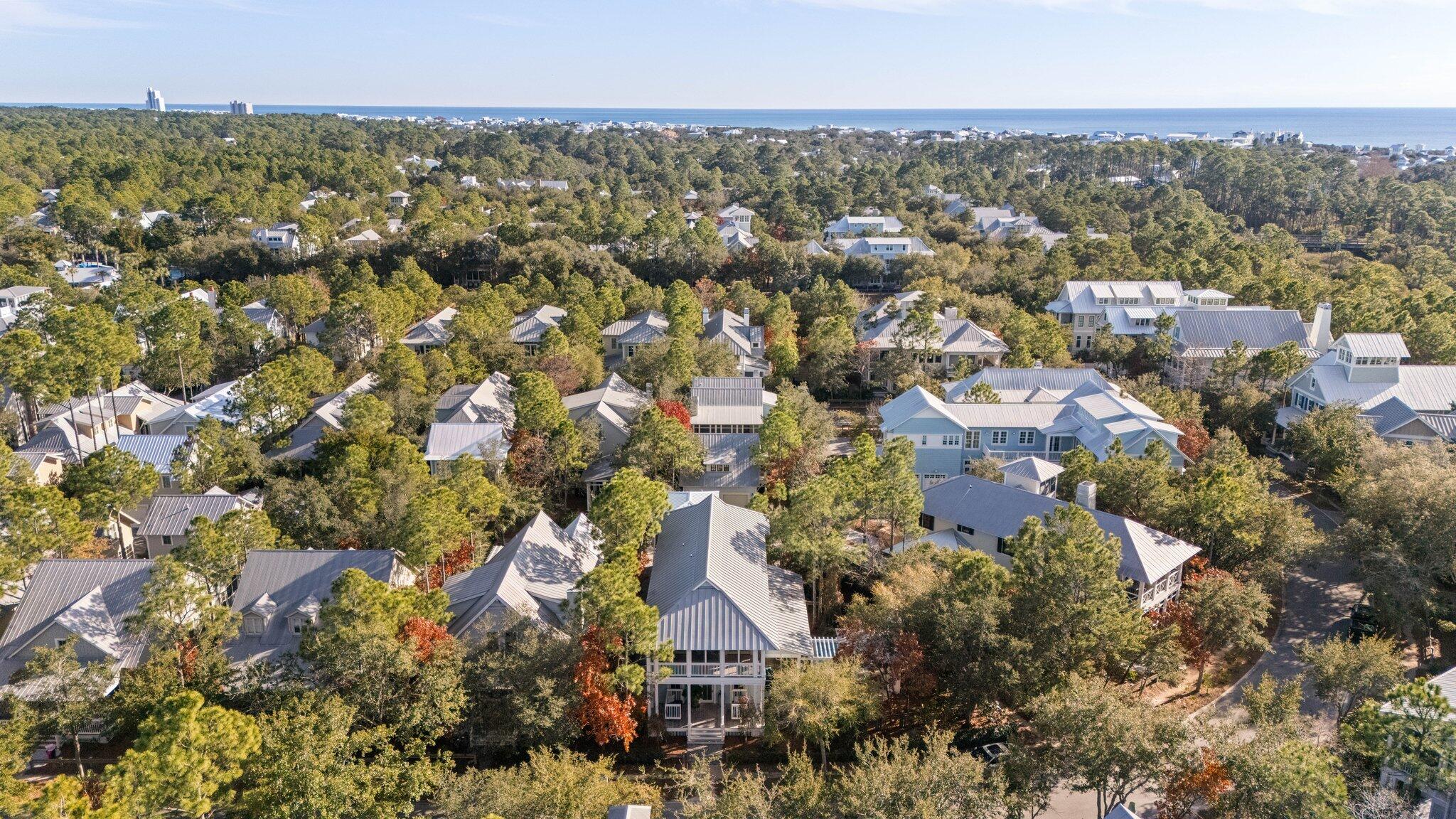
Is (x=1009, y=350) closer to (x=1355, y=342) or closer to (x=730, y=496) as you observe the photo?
(x=1355, y=342)

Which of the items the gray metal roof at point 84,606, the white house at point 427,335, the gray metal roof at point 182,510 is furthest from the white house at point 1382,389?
the gray metal roof at point 84,606

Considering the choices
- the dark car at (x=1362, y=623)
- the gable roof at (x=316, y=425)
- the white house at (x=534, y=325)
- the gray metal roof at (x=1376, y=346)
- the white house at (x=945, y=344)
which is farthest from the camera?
the white house at (x=534, y=325)

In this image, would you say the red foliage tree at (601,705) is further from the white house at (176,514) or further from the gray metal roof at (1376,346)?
the gray metal roof at (1376,346)

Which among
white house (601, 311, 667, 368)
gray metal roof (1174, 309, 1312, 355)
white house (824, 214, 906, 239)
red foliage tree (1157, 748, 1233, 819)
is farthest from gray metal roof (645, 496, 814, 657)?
white house (824, 214, 906, 239)

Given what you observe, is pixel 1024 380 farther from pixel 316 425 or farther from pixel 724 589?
pixel 316 425

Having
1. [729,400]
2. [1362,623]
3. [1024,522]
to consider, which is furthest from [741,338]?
[1362,623]

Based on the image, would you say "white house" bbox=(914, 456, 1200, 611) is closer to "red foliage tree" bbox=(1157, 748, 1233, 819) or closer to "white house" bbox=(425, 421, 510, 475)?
"red foliage tree" bbox=(1157, 748, 1233, 819)
